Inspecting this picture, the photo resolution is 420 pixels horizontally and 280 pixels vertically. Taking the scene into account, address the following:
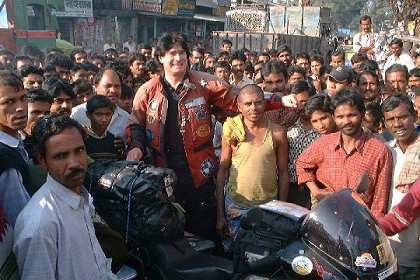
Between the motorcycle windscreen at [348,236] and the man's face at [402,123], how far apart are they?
1.22m

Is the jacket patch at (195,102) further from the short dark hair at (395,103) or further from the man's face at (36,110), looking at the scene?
the short dark hair at (395,103)

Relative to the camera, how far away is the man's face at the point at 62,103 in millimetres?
3869

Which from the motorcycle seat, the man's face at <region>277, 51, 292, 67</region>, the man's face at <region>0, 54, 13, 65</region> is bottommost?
the motorcycle seat

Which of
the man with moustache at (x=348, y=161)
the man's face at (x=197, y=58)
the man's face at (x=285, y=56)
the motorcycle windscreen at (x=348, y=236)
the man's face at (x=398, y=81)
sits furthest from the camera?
the man's face at (x=285, y=56)

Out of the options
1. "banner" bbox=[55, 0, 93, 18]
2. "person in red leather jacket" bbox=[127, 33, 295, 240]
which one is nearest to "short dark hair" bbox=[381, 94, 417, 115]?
"person in red leather jacket" bbox=[127, 33, 295, 240]

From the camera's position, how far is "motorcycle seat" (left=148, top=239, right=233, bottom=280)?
2387mm

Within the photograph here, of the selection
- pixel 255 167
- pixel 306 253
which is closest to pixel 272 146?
pixel 255 167

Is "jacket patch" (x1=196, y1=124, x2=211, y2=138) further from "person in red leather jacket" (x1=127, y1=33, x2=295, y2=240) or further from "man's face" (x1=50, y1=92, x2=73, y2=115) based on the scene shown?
"man's face" (x1=50, y1=92, x2=73, y2=115)

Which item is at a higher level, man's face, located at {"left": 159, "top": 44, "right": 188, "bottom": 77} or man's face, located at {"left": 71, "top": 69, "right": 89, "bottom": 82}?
man's face, located at {"left": 159, "top": 44, "right": 188, "bottom": 77}

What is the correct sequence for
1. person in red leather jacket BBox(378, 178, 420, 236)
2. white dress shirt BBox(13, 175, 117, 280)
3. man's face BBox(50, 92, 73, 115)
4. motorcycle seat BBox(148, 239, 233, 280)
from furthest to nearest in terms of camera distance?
man's face BBox(50, 92, 73, 115), person in red leather jacket BBox(378, 178, 420, 236), motorcycle seat BBox(148, 239, 233, 280), white dress shirt BBox(13, 175, 117, 280)

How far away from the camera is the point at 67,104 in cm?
393

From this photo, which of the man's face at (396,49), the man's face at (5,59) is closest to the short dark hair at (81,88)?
the man's face at (5,59)

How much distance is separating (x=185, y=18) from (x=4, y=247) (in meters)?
27.6

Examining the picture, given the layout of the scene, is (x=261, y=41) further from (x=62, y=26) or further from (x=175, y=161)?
(x=175, y=161)
